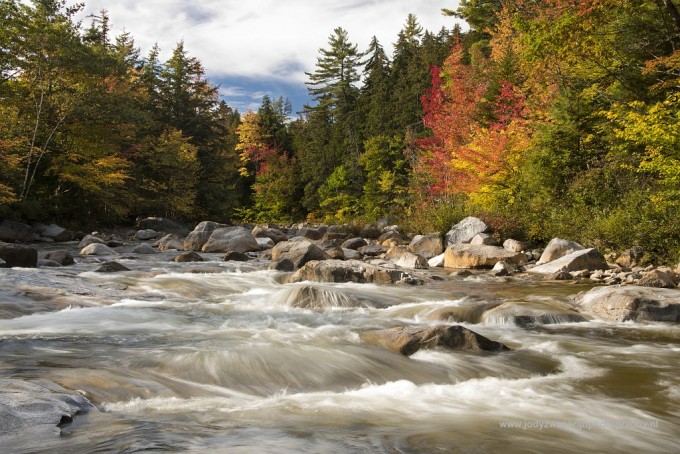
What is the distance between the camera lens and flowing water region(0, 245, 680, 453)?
3.37 metres

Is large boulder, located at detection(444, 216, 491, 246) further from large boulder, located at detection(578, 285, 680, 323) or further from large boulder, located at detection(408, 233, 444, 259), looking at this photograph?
large boulder, located at detection(578, 285, 680, 323)

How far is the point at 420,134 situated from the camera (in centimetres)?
3747

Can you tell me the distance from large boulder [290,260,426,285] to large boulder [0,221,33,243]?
13.9 m

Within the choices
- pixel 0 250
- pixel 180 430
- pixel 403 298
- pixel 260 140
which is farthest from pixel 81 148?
pixel 260 140

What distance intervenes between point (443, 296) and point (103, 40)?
42.3 meters

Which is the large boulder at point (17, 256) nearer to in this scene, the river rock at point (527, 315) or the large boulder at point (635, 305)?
the river rock at point (527, 315)

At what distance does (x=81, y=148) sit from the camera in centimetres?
2455

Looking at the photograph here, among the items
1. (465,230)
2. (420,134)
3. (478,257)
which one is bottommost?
(478,257)

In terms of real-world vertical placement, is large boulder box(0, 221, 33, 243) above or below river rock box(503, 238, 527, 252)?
above

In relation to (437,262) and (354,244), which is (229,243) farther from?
(437,262)

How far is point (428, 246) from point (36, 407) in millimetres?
15288

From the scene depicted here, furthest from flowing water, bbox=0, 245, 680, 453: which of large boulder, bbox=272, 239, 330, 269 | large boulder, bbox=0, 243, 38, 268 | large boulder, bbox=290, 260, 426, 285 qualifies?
large boulder, bbox=272, 239, 330, 269

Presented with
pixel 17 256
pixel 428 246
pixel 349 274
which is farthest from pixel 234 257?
pixel 428 246

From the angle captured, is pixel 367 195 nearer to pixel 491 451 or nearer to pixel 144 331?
pixel 144 331
